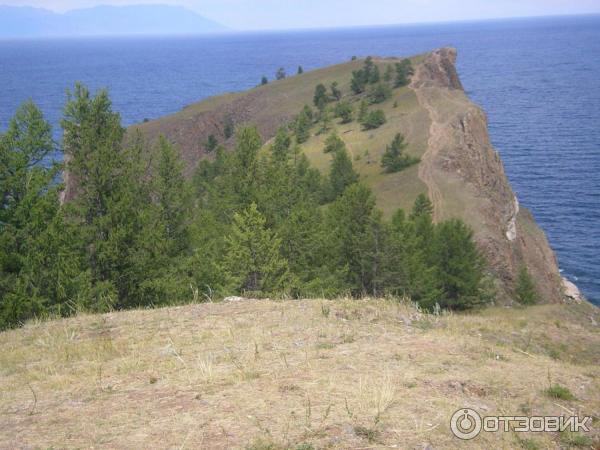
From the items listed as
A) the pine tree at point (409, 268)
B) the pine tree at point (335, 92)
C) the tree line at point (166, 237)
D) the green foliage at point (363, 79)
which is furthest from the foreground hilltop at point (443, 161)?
the pine tree at point (409, 268)

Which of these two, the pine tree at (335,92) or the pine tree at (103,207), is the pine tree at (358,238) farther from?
the pine tree at (335,92)

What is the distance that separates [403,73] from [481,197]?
61.1 m

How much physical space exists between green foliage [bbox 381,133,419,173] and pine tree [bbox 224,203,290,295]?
37.3 meters

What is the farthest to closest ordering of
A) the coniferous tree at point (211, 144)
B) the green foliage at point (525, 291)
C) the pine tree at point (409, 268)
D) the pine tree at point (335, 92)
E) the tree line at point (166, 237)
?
the pine tree at point (335, 92) → the coniferous tree at point (211, 144) → the green foliage at point (525, 291) → the pine tree at point (409, 268) → the tree line at point (166, 237)

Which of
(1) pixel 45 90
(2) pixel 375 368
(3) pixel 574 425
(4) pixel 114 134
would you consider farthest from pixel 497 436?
(1) pixel 45 90

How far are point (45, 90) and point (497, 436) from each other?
20316 centimetres

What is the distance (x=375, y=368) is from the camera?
11125 mm

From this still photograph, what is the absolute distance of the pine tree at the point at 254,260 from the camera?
30.1 meters

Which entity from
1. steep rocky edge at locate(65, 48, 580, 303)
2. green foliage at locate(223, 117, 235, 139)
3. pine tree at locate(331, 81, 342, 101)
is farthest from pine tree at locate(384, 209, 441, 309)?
green foliage at locate(223, 117, 235, 139)

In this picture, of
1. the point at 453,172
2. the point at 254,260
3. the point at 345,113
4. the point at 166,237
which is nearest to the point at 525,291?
the point at 453,172

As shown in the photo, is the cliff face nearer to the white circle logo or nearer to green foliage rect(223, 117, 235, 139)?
the white circle logo

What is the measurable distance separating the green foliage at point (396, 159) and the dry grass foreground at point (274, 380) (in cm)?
5041

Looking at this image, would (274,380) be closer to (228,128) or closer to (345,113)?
(345,113)

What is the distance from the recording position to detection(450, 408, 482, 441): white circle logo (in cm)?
845
